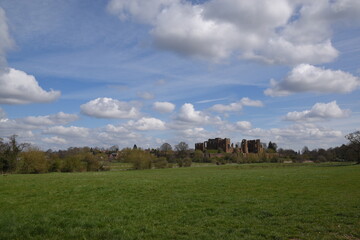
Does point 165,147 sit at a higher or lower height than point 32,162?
higher

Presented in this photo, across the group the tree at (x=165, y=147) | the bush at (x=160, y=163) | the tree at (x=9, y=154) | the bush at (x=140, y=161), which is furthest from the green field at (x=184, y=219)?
the tree at (x=165, y=147)

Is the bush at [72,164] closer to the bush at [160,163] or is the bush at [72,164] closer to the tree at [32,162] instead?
the tree at [32,162]

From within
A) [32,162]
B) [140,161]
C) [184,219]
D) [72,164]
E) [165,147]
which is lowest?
[184,219]

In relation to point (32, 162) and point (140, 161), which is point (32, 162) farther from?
point (140, 161)

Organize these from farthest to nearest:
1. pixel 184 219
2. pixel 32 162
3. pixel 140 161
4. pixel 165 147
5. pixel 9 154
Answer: pixel 165 147, pixel 140 161, pixel 32 162, pixel 9 154, pixel 184 219

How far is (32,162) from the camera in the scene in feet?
230

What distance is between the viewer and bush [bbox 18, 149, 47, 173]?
69.1 meters

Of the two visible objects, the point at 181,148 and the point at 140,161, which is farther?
the point at 181,148

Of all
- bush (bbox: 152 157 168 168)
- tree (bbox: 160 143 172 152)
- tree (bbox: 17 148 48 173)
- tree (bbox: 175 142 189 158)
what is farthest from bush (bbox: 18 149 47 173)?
tree (bbox: 160 143 172 152)

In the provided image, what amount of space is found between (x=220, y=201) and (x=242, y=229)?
261 inches

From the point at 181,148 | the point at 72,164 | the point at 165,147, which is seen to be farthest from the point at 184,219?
the point at 165,147

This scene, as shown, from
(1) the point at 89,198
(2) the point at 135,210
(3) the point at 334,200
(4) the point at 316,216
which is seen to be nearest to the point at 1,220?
(2) the point at 135,210

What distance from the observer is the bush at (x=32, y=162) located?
69088mm

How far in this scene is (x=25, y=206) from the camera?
16.3 metres
